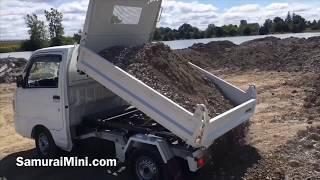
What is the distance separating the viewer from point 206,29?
46.1 meters

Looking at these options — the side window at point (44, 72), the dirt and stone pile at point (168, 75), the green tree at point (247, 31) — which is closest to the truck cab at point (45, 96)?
the side window at point (44, 72)

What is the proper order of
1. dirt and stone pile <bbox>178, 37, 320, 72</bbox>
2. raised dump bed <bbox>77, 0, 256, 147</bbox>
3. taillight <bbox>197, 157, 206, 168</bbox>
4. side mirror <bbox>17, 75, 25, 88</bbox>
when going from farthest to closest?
1. dirt and stone pile <bbox>178, 37, 320, 72</bbox>
2. side mirror <bbox>17, 75, 25, 88</bbox>
3. taillight <bbox>197, 157, 206, 168</bbox>
4. raised dump bed <bbox>77, 0, 256, 147</bbox>

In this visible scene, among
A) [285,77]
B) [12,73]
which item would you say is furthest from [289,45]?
[12,73]

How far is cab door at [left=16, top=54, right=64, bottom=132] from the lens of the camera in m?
7.64

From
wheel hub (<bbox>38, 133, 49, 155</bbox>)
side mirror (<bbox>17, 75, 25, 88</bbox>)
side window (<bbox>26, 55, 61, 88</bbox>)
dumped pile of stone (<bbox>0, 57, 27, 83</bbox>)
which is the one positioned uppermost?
side window (<bbox>26, 55, 61, 88</bbox>)

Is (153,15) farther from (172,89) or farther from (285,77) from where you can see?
Answer: (285,77)

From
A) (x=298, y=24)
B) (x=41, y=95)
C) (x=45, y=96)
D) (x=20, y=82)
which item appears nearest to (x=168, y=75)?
(x=45, y=96)

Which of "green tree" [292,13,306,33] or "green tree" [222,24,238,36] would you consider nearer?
"green tree" [292,13,306,33]

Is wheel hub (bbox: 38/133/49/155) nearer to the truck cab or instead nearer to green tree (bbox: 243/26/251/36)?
the truck cab

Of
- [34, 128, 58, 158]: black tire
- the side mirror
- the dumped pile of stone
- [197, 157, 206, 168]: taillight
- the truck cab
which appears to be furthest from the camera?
the dumped pile of stone

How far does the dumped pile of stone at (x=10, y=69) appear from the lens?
2569cm

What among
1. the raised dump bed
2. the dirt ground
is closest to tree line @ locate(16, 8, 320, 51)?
the dirt ground

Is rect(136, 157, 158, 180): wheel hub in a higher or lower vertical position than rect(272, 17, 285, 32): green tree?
lower

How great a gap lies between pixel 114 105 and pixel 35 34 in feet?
139
